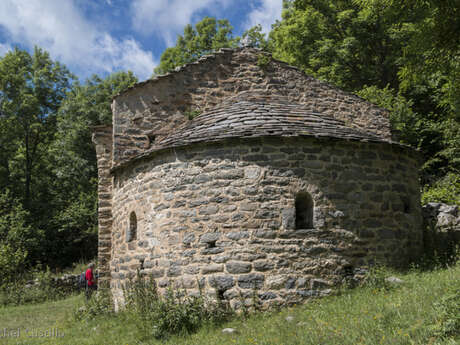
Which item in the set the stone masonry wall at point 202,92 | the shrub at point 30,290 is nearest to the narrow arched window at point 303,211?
the stone masonry wall at point 202,92

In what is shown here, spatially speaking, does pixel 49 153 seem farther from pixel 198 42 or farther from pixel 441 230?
pixel 441 230

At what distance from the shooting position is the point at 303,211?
7.68 meters

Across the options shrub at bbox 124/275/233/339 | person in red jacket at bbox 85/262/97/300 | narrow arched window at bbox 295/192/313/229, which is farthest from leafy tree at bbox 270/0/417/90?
shrub at bbox 124/275/233/339

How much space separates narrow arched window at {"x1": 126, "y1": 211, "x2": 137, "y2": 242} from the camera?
8906 mm

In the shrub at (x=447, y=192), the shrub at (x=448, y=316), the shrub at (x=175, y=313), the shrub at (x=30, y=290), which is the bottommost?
the shrub at (x=30, y=290)

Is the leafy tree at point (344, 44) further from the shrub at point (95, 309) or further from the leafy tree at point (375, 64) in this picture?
the shrub at point (95, 309)

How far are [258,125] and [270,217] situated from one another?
1.91m

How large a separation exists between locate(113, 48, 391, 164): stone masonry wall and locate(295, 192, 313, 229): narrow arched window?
3380 mm

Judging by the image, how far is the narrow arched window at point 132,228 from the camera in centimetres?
891

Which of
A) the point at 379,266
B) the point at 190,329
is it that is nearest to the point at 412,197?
the point at 379,266

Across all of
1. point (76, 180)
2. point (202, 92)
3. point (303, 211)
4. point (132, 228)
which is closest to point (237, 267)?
point (303, 211)

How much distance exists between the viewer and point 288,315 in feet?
21.1

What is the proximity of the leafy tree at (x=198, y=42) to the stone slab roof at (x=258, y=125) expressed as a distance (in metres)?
17.3

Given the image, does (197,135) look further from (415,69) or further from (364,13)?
(364,13)
